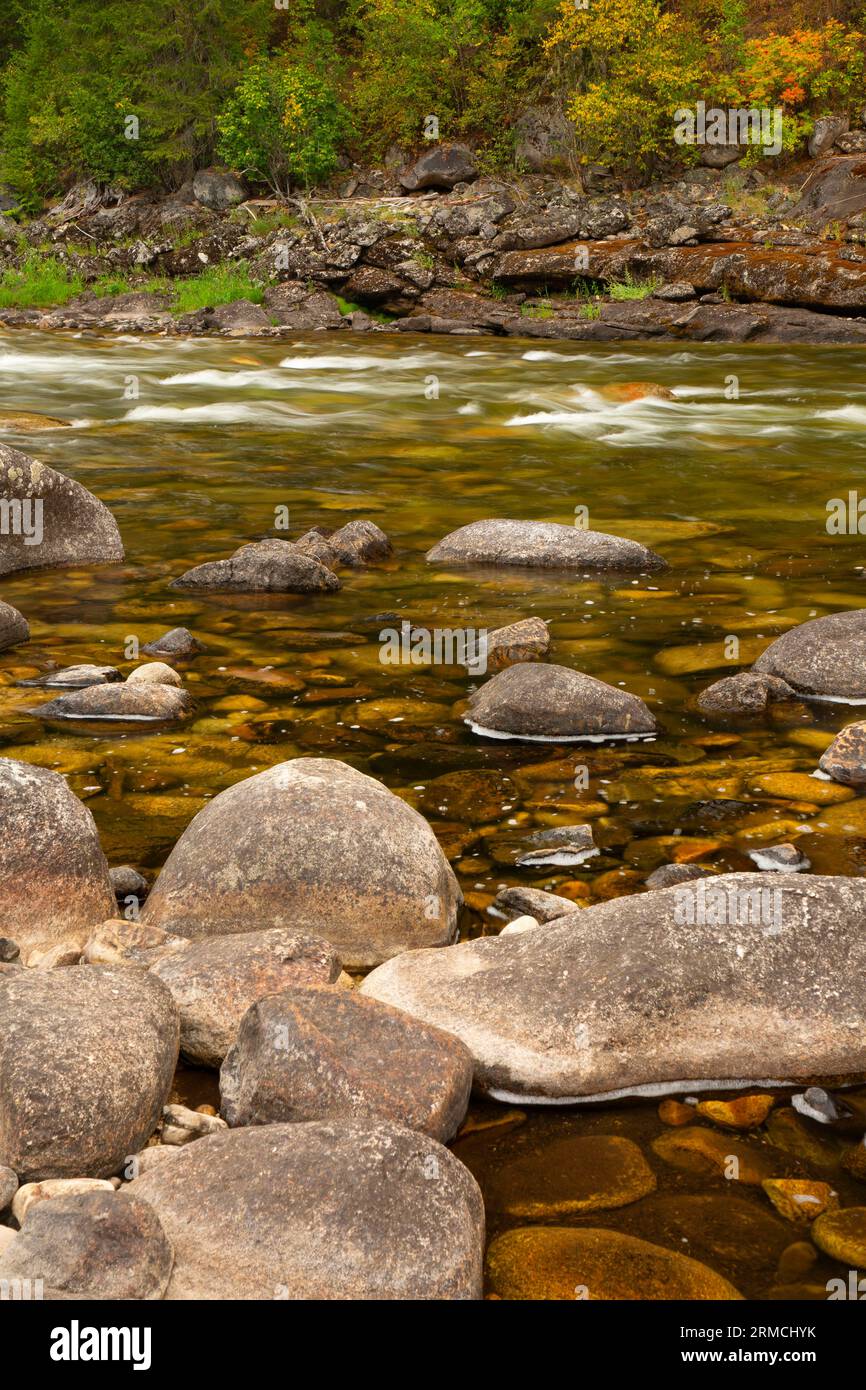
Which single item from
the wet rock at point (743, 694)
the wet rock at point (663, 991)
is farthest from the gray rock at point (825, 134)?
the wet rock at point (663, 991)

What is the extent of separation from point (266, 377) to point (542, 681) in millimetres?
13121

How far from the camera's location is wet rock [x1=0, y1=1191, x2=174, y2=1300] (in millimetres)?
2158

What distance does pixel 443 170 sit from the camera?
28.7m

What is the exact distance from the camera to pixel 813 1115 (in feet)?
9.38

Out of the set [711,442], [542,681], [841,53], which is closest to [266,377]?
[711,442]

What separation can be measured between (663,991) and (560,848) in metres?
1.06

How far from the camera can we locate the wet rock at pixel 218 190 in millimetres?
31609

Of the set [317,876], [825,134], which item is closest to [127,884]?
[317,876]

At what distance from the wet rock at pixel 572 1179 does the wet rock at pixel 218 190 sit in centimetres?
3192

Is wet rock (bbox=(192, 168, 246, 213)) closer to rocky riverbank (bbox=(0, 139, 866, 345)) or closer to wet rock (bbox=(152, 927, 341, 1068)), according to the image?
rocky riverbank (bbox=(0, 139, 866, 345))

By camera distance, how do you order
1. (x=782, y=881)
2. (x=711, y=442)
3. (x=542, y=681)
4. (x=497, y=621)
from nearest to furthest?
(x=782, y=881), (x=542, y=681), (x=497, y=621), (x=711, y=442)

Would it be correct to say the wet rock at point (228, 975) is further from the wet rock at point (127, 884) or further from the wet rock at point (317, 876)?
the wet rock at point (127, 884)

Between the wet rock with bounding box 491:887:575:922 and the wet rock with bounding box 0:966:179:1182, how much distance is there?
1.21 m

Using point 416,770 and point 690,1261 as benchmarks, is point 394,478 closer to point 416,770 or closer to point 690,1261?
point 416,770
